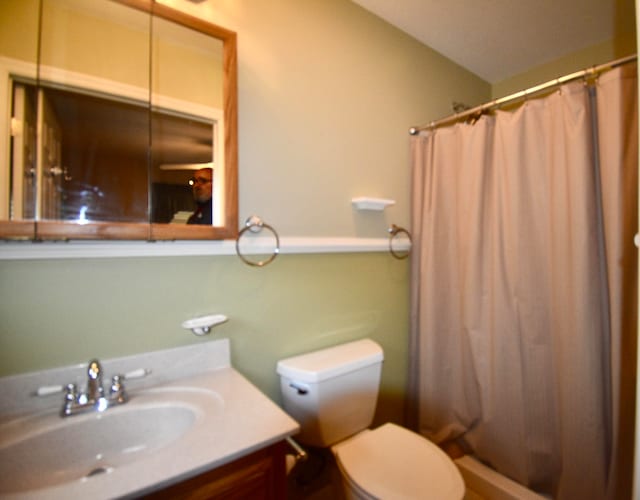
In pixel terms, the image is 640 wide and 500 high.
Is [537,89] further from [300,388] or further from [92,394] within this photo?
[92,394]

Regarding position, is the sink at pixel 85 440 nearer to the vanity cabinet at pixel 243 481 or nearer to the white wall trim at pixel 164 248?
the vanity cabinet at pixel 243 481

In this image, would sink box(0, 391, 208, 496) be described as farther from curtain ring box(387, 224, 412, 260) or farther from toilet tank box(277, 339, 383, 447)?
curtain ring box(387, 224, 412, 260)

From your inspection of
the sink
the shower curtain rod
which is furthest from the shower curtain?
the sink

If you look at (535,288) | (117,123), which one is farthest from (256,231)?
(535,288)

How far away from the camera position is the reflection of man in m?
1.10

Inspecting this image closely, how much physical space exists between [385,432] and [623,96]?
1.62 metres

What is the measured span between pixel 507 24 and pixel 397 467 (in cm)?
225

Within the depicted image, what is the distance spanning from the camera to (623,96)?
115cm

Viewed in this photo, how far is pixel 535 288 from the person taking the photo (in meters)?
1.43

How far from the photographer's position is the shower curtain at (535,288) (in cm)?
119

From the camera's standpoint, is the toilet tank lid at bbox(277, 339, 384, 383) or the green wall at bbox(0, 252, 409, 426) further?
the toilet tank lid at bbox(277, 339, 384, 383)

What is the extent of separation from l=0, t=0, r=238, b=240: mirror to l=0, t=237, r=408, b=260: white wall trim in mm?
40

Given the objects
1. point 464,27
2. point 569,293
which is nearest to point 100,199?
point 569,293

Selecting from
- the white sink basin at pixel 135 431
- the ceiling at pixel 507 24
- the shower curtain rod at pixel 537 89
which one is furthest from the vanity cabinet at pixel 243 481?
the ceiling at pixel 507 24
